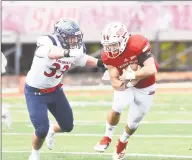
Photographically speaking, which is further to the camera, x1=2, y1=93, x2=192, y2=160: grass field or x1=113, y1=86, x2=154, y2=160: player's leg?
x1=2, y1=93, x2=192, y2=160: grass field

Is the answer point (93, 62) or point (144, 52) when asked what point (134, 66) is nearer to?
point (144, 52)

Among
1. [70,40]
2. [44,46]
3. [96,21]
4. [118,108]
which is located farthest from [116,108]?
[96,21]

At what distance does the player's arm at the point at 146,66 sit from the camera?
28.5 ft

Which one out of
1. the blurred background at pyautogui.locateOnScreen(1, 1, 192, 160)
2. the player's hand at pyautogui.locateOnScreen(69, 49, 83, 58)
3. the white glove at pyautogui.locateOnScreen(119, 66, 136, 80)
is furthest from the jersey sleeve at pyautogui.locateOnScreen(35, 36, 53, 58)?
the blurred background at pyautogui.locateOnScreen(1, 1, 192, 160)

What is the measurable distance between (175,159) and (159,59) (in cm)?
1569

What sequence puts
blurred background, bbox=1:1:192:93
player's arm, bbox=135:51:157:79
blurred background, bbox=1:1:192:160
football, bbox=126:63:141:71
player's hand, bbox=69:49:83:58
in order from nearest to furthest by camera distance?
player's hand, bbox=69:49:83:58 → player's arm, bbox=135:51:157:79 → football, bbox=126:63:141:71 → blurred background, bbox=1:1:192:160 → blurred background, bbox=1:1:192:93

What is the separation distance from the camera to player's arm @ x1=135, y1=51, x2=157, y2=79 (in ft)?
28.5

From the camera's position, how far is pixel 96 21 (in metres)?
22.3

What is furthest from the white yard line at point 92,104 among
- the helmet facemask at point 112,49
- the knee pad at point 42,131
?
the knee pad at point 42,131

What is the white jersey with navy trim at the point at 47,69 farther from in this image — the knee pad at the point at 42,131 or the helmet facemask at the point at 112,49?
the knee pad at the point at 42,131

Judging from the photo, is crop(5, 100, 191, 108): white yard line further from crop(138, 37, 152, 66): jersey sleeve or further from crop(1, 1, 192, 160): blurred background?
crop(138, 37, 152, 66): jersey sleeve

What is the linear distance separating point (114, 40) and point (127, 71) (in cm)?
44

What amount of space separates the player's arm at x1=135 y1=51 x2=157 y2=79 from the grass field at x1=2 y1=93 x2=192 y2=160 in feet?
3.76

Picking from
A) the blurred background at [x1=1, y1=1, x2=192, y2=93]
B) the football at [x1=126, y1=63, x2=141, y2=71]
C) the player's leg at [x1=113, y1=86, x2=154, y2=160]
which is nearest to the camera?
the football at [x1=126, y1=63, x2=141, y2=71]
